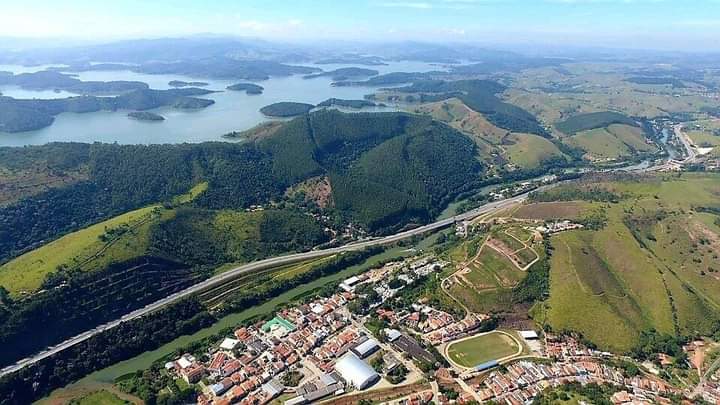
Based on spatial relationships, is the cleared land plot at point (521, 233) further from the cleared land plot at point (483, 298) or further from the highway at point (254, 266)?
the highway at point (254, 266)

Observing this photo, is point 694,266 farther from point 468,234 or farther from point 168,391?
point 168,391

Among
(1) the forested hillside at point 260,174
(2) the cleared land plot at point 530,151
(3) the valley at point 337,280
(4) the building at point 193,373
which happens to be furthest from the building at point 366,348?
(2) the cleared land plot at point 530,151

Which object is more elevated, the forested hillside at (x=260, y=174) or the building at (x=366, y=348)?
the forested hillside at (x=260, y=174)

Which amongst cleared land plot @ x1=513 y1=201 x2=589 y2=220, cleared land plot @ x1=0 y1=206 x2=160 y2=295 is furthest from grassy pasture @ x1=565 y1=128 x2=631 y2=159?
cleared land plot @ x1=0 y1=206 x2=160 y2=295

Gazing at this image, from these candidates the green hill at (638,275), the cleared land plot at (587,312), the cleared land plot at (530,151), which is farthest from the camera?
the cleared land plot at (530,151)

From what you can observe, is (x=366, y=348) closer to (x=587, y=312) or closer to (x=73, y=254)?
(x=587, y=312)

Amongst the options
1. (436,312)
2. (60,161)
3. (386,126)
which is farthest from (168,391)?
(386,126)

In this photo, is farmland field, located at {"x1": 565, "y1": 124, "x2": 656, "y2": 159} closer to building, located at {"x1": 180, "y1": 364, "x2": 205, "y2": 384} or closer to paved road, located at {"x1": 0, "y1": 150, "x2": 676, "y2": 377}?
paved road, located at {"x1": 0, "y1": 150, "x2": 676, "y2": 377}
